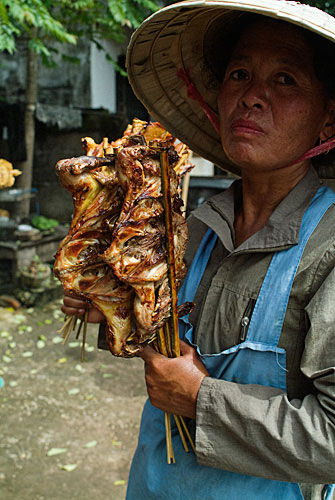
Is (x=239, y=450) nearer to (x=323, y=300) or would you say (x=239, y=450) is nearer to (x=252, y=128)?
(x=323, y=300)

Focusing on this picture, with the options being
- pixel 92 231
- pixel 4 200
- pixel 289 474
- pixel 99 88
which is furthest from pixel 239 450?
pixel 99 88

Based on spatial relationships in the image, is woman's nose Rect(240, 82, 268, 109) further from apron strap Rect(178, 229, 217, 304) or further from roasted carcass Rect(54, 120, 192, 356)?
apron strap Rect(178, 229, 217, 304)

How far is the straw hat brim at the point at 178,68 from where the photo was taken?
1.63 metres

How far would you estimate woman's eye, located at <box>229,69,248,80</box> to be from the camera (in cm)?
162

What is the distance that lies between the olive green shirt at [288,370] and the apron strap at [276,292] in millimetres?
23

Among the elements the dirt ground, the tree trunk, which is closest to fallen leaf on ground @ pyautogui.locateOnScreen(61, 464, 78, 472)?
the dirt ground

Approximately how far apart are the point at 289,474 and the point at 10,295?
22.7 ft

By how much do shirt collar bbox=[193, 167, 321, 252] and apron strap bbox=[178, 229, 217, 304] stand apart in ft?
0.43

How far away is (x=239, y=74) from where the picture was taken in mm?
1636

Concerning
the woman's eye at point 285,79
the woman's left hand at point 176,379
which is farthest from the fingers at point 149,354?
the woman's eye at point 285,79

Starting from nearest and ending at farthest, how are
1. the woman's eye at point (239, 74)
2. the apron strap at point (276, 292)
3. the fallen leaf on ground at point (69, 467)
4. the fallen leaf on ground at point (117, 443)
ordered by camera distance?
the apron strap at point (276, 292) < the woman's eye at point (239, 74) < the fallen leaf on ground at point (69, 467) < the fallen leaf on ground at point (117, 443)

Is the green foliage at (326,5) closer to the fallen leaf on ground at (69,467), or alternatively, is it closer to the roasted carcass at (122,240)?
the roasted carcass at (122,240)

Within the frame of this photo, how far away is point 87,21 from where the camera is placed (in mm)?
7992

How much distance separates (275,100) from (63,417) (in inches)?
162
